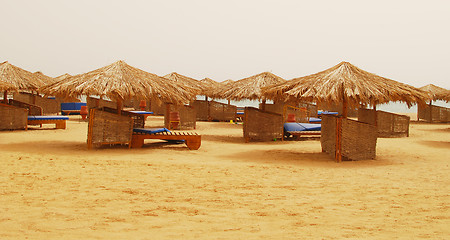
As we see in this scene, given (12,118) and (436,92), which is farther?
(436,92)

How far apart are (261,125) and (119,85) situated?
3860 mm

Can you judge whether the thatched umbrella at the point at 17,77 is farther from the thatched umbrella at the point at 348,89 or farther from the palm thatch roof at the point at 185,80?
the thatched umbrella at the point at 348,89

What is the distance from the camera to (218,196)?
14.6ft

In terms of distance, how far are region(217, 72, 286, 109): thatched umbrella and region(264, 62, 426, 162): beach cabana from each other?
5.79 meters

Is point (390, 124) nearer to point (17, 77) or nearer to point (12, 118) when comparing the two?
point (12, 118)

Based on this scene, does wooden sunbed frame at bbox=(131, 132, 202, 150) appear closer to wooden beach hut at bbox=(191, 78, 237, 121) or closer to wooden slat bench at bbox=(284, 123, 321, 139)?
wooden slat bench at bbox=(284, 123, 321, 139)

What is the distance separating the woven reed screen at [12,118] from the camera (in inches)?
462

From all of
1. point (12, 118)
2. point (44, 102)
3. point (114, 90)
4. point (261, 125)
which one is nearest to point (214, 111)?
point (261, 125)

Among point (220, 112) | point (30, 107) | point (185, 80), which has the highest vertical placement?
point (185, 80)

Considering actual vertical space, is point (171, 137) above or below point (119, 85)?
below

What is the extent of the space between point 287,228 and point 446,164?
5.15 m

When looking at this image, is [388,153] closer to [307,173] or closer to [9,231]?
[307,173]

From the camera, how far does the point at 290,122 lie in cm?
1215

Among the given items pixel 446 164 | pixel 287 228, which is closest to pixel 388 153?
pixel 446 164
